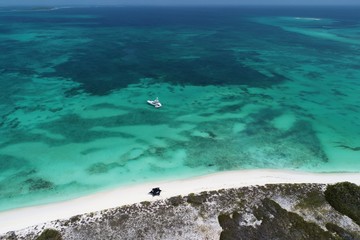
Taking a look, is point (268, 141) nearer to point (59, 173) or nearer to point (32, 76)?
point (59, 173)

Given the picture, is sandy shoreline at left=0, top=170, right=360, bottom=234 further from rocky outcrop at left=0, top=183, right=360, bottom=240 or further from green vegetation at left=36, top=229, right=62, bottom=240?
green vegetation at left=36, top=229, right=62, bottom=240

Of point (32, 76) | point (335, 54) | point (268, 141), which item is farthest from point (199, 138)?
point (335, 54)

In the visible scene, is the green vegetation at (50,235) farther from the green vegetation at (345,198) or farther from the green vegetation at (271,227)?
the green vegetation at (345,198)

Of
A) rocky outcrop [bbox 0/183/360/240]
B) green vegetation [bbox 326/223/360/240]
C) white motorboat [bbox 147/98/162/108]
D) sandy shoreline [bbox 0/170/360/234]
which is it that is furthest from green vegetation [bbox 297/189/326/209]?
white motorboat [bbox 147/98/162/108]

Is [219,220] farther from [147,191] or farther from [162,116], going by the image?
[162,116]

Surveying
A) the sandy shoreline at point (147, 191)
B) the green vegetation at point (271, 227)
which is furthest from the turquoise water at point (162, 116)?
the green vegetation at point (271, 227)

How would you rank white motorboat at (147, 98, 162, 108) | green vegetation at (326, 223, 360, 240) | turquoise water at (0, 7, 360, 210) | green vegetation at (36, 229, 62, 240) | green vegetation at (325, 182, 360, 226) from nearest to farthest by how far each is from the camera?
green vegetation at (36, 229, 62, 240) < green vegetation at (326, 223, 360, 240) < green vegetation at (325, 182, 360, 226) < turquoise water at (0, 7, 360, 210) < white motorboat at (147, 98, 162, 108)
